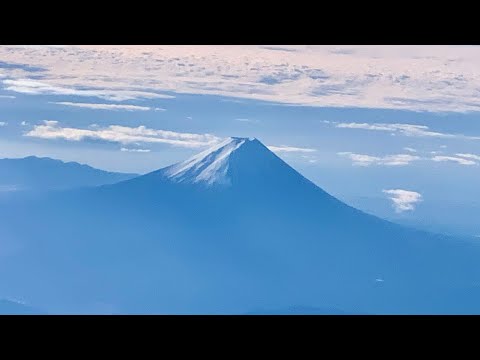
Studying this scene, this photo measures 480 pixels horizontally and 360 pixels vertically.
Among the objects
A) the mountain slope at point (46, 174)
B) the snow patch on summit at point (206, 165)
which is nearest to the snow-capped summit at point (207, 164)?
the snow patch on summit at point (206, 165)

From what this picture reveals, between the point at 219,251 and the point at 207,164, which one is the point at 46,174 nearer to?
the point at 207,164

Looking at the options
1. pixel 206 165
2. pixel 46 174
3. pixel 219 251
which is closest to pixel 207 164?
pixel 206 165

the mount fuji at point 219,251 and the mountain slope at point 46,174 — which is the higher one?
the mountain slope at point 46,174

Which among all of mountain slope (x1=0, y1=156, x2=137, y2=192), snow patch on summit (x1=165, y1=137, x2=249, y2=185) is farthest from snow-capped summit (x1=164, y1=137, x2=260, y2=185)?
mountain slope (x1=0, y1=156, x2=137, y2=192)

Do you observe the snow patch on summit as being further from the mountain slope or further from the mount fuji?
the mountain slope

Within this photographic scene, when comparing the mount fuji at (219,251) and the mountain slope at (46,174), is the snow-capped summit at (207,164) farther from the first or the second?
the mountain slope at (46,174)
